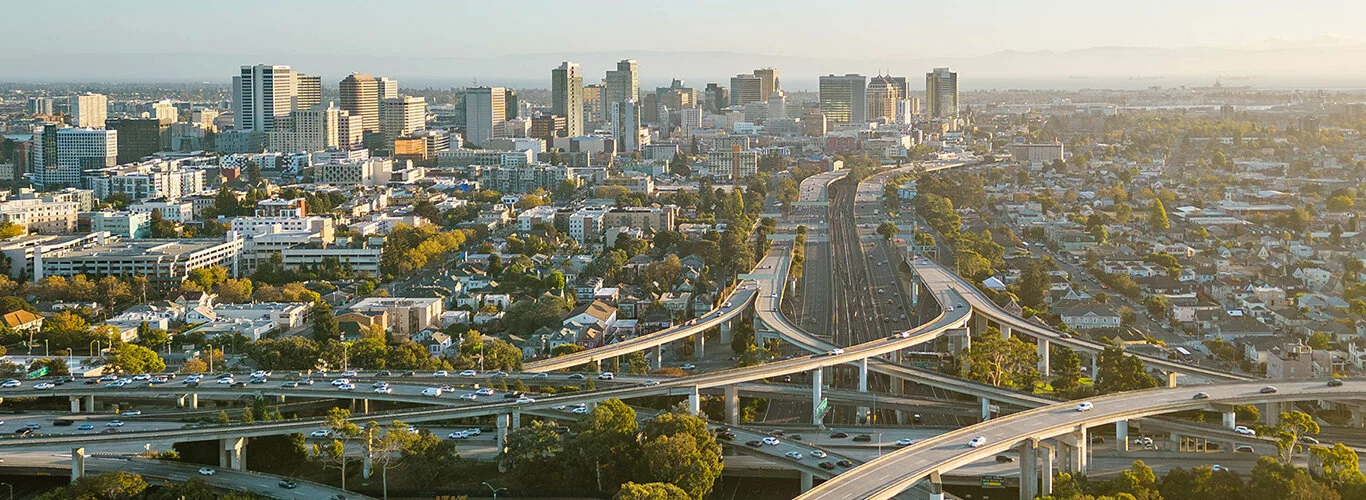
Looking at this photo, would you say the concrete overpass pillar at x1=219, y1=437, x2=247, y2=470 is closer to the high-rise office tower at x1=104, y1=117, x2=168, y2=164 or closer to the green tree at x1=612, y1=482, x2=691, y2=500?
the green tree at x1=612, y1=482, x2=691, y2=500

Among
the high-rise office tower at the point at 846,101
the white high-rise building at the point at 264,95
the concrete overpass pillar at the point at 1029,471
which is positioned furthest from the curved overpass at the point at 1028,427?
the high-rise office tower at the point at 846,101

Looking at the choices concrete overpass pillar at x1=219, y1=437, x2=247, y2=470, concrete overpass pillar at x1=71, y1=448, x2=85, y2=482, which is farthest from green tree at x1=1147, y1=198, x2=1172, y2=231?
concrete overpass pillar at x1=71, y1=448, x2=85, y2=482

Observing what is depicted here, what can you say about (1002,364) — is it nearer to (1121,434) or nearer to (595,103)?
(1121,434)

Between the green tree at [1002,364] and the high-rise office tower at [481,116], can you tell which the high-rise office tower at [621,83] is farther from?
the green tree at [1002,364]

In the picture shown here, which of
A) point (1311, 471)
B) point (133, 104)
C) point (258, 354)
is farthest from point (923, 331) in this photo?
point (133, 104)

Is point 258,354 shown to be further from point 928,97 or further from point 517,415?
point 928,97

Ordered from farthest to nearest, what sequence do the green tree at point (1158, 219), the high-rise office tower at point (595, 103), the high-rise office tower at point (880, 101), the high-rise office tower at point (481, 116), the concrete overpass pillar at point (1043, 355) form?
the high-rise office tower at point (880, 101) → the high-rise office tower at point (595, 103) → the high-rise office tower at point (481, 116) → the green tree at point (1158, 219) → the concrete overpass pillar at point (1043, 355)
